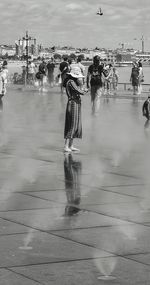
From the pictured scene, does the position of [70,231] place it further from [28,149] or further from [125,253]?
[28,149]

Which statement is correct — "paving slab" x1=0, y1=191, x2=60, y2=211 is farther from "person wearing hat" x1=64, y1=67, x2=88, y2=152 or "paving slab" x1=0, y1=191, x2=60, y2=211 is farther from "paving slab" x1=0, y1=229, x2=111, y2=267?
"person wearing hat" x1=64, y1=67, x2=88, y2=152

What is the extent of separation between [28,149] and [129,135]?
447 cm

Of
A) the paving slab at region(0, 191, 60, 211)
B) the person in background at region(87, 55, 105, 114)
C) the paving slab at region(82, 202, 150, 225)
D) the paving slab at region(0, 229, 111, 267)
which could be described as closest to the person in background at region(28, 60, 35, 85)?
the person in background at region(87, 55, 105, 114)

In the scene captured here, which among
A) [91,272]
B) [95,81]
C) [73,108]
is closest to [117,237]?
[91,272]

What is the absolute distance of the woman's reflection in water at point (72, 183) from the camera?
11.1 m

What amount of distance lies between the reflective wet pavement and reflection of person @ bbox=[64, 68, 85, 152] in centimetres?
42

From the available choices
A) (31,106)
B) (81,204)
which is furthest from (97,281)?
(31,106)

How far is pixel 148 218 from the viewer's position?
34.2ft

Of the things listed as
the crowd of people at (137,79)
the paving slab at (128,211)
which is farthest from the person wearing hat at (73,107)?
the crowd of people at (137,79)

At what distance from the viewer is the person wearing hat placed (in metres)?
17.8

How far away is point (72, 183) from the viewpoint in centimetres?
1341

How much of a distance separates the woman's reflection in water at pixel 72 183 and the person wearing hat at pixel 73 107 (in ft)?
1.58

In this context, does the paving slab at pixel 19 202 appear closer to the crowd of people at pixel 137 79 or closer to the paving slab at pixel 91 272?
the paving slab at pixel 91 272

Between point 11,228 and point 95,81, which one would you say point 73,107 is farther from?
point 95,81
